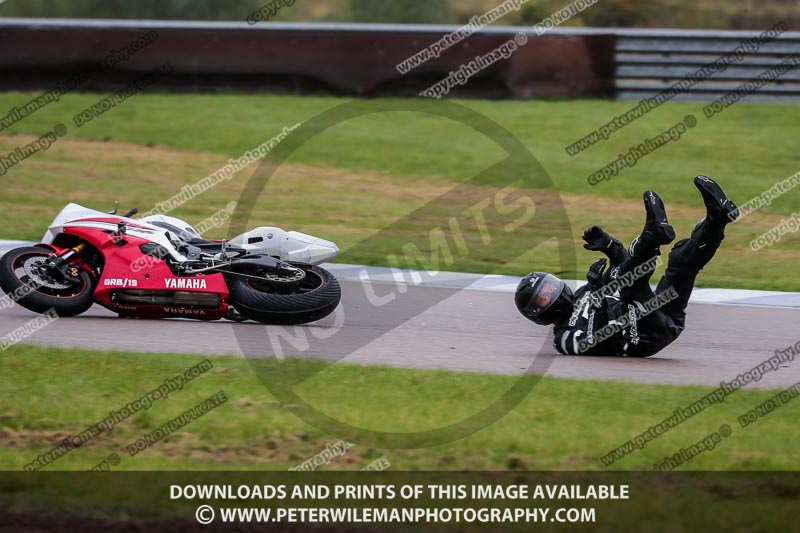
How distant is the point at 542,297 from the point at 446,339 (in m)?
1.15

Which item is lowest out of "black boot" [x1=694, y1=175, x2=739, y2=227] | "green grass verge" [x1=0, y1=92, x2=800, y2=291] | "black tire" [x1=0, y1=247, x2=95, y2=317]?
"green grass verge" [x1=0, y1=92, x2=800, y2=291]

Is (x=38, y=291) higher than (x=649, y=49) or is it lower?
lower

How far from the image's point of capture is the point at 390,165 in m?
18.1

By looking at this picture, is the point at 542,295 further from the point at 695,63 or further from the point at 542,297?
the point at 695,63

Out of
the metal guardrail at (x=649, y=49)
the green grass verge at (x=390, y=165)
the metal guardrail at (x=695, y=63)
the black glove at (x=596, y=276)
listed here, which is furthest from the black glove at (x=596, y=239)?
the metal guardrail at (x=695, y=63)

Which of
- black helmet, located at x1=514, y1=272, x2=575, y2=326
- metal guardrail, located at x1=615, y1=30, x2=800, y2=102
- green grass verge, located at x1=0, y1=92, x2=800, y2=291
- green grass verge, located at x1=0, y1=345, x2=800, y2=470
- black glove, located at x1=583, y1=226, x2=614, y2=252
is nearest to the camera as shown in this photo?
green grass verge, located at x1=0, y1=345, x2=800, y2=470

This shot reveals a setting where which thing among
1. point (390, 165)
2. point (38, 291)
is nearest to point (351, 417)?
point (38, 291)

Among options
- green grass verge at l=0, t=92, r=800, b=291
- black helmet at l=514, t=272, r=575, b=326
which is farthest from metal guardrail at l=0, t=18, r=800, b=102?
black helmet at l=514, t=272, r=575, b=326

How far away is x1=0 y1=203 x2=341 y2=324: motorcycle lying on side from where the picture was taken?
29.9 ft

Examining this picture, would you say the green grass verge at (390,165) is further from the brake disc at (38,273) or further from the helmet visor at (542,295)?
the brake disc at (38,273)

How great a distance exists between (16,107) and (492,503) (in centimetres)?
1702

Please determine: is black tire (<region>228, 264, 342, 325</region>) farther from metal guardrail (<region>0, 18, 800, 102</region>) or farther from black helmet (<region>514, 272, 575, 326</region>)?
metal guardrail (<region>0, 18, 800, 102</region>)

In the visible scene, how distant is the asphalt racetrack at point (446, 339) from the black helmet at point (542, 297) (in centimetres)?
38

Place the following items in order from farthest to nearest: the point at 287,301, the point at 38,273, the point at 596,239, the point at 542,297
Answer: the point at 38,273 → the point at 287,301 → the point at 542,297 → the point at 596,239
